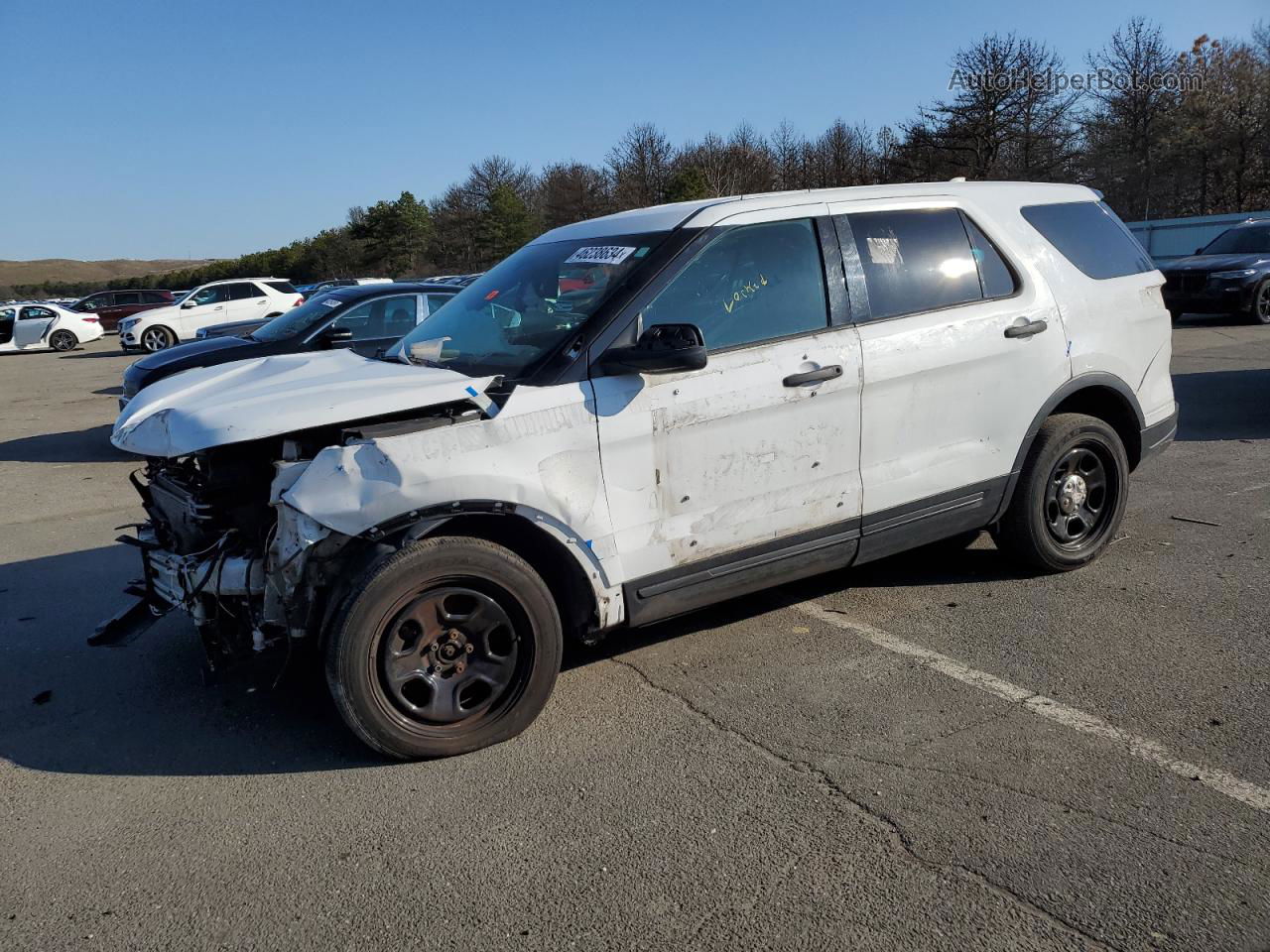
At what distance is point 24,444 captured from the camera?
1152 cm

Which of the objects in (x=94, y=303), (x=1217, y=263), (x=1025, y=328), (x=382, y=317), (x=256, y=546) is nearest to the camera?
(x=256, y=546)

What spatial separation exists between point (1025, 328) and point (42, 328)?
105ft

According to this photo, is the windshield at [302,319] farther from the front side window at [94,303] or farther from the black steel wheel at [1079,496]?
the front side window at [94,303]

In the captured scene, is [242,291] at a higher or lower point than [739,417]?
higher

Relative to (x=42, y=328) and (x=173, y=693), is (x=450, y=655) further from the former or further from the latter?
(x=42, y=328)

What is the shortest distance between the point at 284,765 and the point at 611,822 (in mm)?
1300

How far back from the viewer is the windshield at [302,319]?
10.1 m

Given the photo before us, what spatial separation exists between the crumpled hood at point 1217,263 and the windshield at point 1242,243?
0.27 meters

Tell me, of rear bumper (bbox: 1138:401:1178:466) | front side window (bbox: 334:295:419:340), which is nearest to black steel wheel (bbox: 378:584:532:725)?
rear bumper (bbox: 1138:401:1178:466)

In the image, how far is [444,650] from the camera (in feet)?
11.8

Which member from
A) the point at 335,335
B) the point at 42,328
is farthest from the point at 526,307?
the point at 42,328

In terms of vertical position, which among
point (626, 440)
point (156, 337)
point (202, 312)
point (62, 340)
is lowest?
point (626, 440)

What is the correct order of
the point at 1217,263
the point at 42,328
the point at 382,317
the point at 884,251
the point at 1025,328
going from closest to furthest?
the point at 884,251, the point at 1025,328, the point at 382,317, the point at 1217,263, the point at 42,328

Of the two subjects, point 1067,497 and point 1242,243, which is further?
point 1242,243
